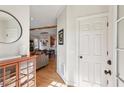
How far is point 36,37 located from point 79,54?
27.9ft

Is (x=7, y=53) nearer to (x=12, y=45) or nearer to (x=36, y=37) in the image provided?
(x=12, y=45)

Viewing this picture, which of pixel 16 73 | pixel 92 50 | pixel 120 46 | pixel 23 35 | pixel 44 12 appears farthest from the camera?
pixel 44 12

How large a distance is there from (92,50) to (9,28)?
1.75m

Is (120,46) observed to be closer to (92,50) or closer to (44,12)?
(92,50)

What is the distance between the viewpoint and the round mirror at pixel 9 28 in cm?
207

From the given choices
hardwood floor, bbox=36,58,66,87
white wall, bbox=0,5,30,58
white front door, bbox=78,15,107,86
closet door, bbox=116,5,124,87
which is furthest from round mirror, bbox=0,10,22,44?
closet door, bbox=116,5,124,87

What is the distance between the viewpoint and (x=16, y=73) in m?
2.04

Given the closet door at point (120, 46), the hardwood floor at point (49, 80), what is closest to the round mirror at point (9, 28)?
the hardwood floor at point (49, 80)

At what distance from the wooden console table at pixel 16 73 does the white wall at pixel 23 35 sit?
0.27 meters

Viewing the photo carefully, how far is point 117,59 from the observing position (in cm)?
119

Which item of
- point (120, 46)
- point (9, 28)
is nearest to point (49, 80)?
point (9, 28)

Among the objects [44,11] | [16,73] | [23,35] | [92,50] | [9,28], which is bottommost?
[16,73]

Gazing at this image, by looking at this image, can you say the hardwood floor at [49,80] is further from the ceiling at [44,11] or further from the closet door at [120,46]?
the closet door at [120,46]
